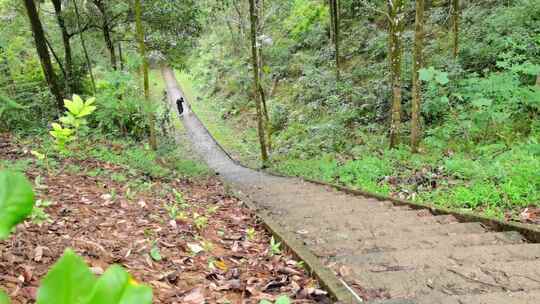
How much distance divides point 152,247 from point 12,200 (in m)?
2.70

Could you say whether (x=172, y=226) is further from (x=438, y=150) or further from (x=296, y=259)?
(x=438, y=150)

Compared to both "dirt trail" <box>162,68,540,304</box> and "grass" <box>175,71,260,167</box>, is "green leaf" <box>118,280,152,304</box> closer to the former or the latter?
"dirt trail" <box>162,68,540,304</box>

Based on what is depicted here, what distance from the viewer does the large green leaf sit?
484mm

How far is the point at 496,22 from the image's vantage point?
12422 millimetres

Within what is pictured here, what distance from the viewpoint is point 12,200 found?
0.59 metres

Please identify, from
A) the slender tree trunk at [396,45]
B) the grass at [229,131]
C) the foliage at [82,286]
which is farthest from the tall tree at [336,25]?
the foliage at [82,286]

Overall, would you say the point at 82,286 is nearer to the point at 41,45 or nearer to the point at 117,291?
the point at 117,291

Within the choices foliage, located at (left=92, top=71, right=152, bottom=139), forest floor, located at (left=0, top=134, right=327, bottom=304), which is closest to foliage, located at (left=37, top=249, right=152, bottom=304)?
forest floor, located at (left=0, top=134, right=327, bottom=304)

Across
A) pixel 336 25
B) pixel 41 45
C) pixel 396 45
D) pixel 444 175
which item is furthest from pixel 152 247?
pixel 336 25

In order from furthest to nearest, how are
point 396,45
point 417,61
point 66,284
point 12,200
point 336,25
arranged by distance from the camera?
point 336,25, point 396,45, point 417,61, point 12,200, point 66,284

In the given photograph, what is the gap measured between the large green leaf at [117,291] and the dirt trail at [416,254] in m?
2.18

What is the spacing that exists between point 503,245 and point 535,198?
206 cm

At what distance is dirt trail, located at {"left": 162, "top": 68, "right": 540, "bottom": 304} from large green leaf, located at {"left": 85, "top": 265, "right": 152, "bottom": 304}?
7.16ft

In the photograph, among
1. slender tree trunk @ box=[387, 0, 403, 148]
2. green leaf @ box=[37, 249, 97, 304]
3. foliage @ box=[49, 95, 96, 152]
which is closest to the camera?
green leaf @ box=[37, 249, 97, 304]
